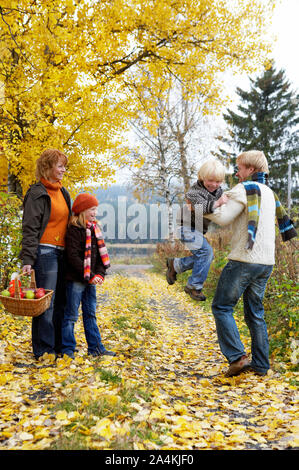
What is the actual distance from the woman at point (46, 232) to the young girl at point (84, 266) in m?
0.13

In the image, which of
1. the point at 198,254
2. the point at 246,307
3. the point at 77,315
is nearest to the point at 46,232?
the point at 77,315

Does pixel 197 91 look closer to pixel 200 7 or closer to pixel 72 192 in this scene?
pixel 200 7

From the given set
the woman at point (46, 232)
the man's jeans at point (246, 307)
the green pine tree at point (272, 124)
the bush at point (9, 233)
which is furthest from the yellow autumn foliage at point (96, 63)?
the green pine tree at point (272, 124)

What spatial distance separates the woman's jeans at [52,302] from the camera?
4035mm

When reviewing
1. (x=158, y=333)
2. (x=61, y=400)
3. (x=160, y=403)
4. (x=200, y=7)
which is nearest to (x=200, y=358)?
(x=158, y=333)

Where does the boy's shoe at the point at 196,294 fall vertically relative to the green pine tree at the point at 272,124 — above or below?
below

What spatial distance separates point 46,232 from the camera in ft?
13.2

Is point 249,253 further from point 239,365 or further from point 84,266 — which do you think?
point 84,266

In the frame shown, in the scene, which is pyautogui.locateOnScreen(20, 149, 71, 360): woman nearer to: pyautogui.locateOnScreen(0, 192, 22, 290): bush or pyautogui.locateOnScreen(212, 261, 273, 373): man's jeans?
pyautogui.locateOnScreen(212, 261, 273, 373): man's jeans

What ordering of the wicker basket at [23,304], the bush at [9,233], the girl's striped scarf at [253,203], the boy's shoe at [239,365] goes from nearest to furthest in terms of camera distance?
the wicker basket at [23,304] → the girl's striped scarf at [253,203] → the boy's shoe at [239,365] → the bush at [9,233]

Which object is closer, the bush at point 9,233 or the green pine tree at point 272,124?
the bush at point 9,233

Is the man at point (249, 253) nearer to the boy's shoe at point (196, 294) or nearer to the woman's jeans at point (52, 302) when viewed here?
the boy's shoe at point (196, 294)

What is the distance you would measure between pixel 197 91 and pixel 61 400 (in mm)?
8138

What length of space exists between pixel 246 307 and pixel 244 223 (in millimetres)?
873
